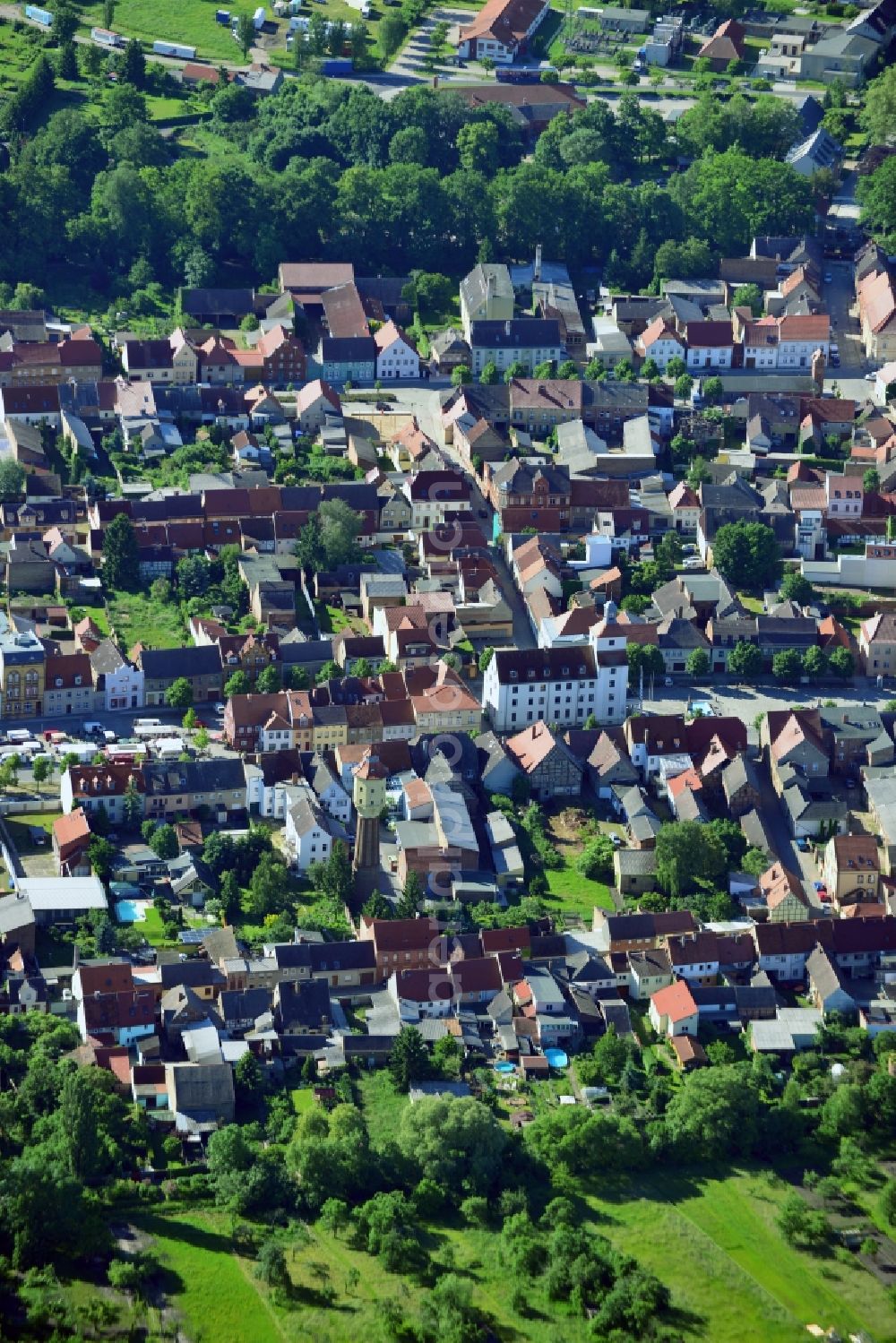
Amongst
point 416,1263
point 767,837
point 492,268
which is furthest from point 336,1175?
point 492,268

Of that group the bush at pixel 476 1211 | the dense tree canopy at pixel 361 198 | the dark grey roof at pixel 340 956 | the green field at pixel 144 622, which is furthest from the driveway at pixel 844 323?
the bush at pixel 476 1211

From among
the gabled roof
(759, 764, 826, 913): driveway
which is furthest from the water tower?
(759, 764, 826, 913): driveway

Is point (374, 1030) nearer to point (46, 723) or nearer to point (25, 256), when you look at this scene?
point (46, 723)

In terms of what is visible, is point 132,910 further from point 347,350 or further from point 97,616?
point 347,350

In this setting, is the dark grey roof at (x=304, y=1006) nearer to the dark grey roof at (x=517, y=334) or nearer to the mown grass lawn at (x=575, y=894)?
the mown grass lawn at (x=575, y=894)

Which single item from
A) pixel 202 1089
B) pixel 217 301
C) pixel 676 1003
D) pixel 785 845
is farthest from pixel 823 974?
pixel 217 301

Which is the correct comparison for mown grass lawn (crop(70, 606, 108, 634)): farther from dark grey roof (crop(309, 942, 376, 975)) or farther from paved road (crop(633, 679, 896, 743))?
dark grey roof (crop(309, 942, 376, 975))
